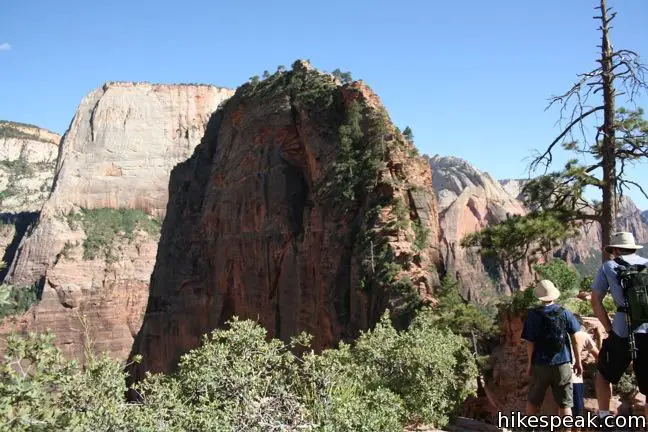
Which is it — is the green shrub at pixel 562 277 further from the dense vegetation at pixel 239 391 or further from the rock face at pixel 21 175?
the rock face at pixel 21 175

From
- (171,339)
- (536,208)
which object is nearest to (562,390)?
(536,208)

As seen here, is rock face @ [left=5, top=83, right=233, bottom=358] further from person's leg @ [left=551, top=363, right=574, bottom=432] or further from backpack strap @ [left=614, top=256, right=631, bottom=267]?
backpack strap @ [left=614, top=256, right=631, bottom=267]

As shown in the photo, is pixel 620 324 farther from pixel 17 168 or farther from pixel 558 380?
pixel 17 168

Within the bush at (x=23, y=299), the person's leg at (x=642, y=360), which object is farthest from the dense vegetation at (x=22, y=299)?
the person's leg at (x=642, y=360)

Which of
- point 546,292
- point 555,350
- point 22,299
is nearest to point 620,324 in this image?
point 555,350

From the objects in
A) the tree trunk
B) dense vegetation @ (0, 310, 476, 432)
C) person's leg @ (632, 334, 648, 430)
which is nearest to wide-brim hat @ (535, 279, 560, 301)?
person's leg @ (632, 334, 648, 430)

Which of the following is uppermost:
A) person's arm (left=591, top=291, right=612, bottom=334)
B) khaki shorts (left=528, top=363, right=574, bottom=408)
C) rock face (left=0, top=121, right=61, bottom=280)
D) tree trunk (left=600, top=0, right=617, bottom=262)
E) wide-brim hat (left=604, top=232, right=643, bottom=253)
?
rock face (left=0, top=121, right=61, bottom=280)
